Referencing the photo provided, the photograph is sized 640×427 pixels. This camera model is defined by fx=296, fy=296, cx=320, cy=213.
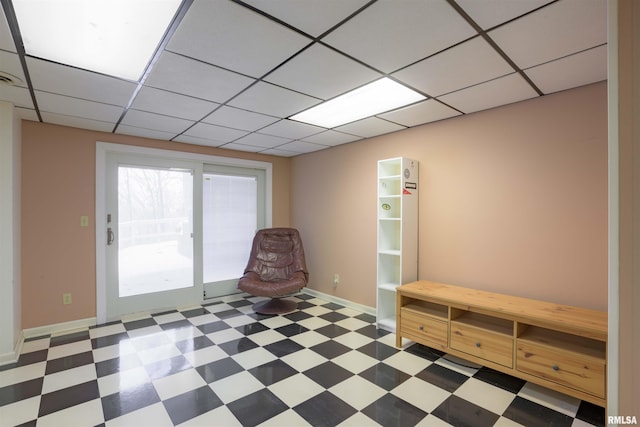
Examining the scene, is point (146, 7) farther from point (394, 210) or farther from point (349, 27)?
point (394, 210)

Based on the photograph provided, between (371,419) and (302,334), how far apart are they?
1.48 m

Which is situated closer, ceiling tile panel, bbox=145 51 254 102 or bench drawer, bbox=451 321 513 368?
ceiling tile panel, bbox=145 51 254 102

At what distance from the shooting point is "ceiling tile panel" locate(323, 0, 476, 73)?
56.9 inches

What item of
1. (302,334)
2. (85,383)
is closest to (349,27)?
(302,334)

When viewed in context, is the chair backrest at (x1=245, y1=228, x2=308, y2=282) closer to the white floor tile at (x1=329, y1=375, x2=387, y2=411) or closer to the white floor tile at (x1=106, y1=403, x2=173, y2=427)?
the white floor tile at (x1=329, y1=375, x2=387, y2=411)

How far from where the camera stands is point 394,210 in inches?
146

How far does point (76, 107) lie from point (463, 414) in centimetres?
411

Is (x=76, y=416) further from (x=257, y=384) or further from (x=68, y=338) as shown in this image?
(x=68, y=338)

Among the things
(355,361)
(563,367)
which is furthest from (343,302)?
(563,367)

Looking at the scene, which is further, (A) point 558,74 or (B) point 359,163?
(B) point 359,163

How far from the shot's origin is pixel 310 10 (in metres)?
1.44

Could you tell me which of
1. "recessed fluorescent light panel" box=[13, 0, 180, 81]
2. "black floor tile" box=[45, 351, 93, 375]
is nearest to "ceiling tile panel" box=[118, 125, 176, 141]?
"recessed fluorescent light panel" box=[13, 0, 180, 81]

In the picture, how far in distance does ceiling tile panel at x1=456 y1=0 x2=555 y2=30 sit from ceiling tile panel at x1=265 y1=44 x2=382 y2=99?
0.72m

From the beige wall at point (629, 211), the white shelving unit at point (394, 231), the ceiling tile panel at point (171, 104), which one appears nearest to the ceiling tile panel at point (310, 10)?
the beige wall at point (629, 211)
